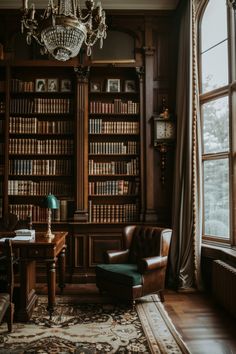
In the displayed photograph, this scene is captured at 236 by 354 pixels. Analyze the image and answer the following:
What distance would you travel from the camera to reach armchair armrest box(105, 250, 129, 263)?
4.43 metres

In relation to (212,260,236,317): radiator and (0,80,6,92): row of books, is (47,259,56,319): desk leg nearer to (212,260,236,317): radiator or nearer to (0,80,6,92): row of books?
(212,260,236,317): radiator

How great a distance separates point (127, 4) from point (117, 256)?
356cm

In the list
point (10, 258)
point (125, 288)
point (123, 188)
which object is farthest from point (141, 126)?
point (10, 258)

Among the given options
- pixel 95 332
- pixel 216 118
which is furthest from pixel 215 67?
Answer: pixel 95 332

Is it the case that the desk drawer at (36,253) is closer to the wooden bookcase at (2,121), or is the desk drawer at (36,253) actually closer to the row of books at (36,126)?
the wooden bookcase at (2,121)

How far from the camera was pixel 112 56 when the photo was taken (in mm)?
5441

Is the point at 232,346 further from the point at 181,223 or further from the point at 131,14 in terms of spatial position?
the point at 131,14

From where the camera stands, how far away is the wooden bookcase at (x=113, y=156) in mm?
5297

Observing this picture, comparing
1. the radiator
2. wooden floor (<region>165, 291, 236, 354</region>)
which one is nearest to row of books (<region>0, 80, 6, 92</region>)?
wooden floor (<region>165, 291, 236, 354</region>)

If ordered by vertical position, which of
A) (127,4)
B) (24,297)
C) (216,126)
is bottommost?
(24,297)

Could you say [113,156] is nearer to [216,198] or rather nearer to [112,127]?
[112,127]

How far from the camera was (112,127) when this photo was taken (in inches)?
210

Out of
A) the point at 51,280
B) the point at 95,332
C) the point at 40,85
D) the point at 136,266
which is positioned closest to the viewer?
the point at 95,332

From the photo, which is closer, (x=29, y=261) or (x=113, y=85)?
(x=29, y=261)
